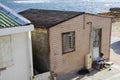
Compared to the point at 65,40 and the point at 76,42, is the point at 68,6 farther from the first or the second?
the point at 65,40

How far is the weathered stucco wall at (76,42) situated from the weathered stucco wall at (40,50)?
0.29 metres

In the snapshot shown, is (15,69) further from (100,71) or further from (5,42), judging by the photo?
(100,71)

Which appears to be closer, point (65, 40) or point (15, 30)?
point (15, 30)

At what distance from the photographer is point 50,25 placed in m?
13.1

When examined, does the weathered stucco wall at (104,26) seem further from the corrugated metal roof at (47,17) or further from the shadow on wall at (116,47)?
the shadow on wall at (116,47)

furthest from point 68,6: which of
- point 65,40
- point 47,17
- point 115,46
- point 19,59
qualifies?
point 19,59

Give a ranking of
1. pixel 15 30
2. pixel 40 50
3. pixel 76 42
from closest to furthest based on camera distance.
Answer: pixel 15 30 < pixel 40 50 < pixel 76 42

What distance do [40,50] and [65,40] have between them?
1467mm

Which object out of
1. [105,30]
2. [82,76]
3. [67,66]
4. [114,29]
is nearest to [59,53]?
[67,66]

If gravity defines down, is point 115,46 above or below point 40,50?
below

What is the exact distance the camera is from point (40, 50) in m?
13.8

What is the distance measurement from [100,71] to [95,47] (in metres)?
1.59

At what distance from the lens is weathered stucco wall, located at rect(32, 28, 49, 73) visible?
13.4m

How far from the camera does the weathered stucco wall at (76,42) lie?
13555 millimetres
